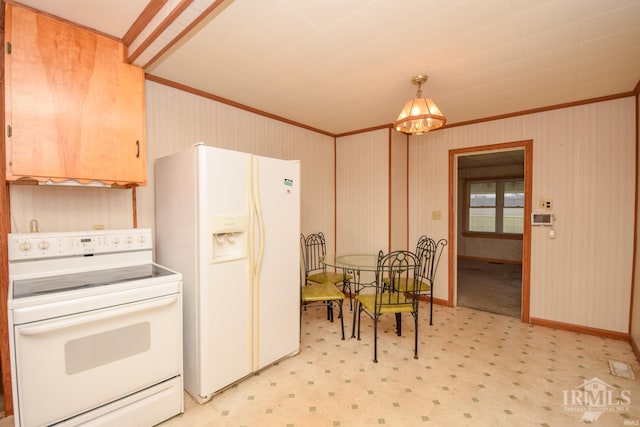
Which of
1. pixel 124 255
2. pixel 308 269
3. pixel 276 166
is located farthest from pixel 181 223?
pixel 308 269

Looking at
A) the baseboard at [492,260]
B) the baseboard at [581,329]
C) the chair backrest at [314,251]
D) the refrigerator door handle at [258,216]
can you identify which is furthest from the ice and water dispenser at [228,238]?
the baseboard at [492,260]

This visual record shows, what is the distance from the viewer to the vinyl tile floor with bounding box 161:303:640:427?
74.1 inches

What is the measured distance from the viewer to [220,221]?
2033mm

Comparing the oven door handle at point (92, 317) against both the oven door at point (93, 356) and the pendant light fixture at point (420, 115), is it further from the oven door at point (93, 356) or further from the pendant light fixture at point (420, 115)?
the pendant light fixture at point (420, 115)

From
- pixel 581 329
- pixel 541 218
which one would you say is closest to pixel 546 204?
pixel 541 218

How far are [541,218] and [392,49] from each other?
2.71 m

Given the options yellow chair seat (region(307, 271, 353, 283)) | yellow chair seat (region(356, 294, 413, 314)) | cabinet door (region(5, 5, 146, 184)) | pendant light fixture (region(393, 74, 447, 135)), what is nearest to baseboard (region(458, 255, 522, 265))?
yellow chair seat (region(307, 271, 353, 283))

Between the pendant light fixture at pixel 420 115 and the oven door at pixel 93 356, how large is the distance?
85.0 inches

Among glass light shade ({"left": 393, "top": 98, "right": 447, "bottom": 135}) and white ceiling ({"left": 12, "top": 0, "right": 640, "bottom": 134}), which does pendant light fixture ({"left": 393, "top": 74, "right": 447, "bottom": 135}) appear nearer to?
glass light shade ({"left": 393, "top": 98, "right": 447, "bottom": 135})

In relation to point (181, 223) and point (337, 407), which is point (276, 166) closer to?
point (181, 223)

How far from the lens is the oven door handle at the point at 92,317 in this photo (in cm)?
137

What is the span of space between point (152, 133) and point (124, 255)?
1082 mm

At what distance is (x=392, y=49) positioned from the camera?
2.09m

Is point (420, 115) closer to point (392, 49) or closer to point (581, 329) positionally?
point (392, 49)
